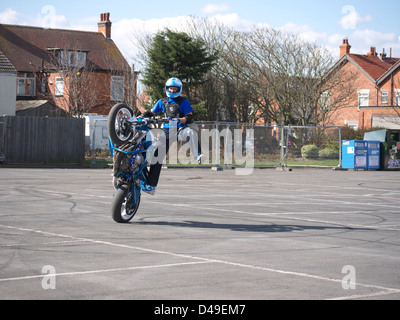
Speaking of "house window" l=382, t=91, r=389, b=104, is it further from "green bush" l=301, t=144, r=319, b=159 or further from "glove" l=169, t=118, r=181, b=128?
"glove" l=169, t=118, r=181, b=128

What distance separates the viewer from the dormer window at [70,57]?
51541mm

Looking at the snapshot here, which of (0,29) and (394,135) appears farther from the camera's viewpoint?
(0,29)

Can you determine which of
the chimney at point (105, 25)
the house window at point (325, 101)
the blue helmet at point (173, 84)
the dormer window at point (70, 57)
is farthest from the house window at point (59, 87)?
the blue helmet at point (173, 84)

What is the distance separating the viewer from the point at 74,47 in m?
55.3

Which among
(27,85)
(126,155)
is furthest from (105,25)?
(126,155)

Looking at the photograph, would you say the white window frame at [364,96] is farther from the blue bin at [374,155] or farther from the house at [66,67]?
the blue bin at [374,155]

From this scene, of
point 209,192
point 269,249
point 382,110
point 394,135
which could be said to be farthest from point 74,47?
point 269,249

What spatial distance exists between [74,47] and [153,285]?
51.8 m

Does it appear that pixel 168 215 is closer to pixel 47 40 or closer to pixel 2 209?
pixel 2 209

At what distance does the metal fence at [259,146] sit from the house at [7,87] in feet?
27.9

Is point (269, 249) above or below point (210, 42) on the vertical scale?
below

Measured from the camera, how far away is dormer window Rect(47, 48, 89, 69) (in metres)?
51.5

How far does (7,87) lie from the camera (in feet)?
129

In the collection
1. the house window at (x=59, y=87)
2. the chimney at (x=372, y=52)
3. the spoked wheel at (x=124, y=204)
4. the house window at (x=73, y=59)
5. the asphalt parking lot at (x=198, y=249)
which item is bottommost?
the asphalt parking lot at (x=198, y=249)
